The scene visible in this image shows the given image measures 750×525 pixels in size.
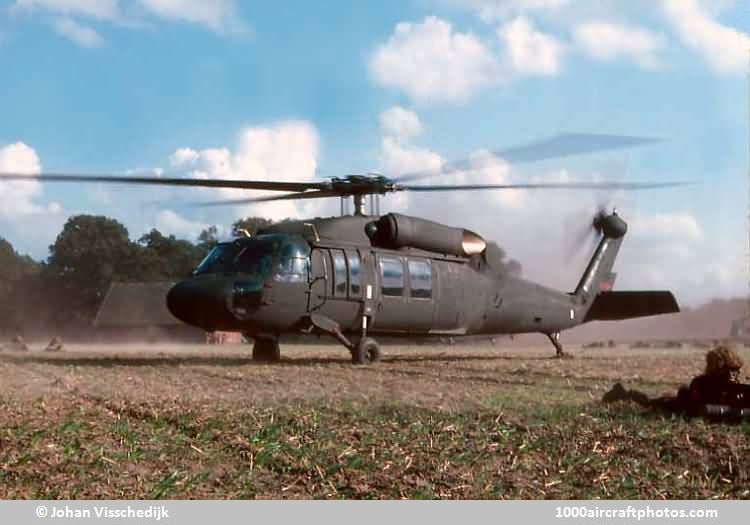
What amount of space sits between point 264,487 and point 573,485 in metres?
1.88

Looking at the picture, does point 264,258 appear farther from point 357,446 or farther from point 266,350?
point 357,446

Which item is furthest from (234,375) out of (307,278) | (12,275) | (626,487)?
(12,275)

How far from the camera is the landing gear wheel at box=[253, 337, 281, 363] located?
17.2 m

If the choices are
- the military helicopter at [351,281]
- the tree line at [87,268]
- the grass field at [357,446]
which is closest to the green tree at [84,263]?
the tree line at [87,268]

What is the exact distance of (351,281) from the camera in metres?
16.6

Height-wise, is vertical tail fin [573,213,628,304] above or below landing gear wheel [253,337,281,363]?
above

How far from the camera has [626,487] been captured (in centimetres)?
511

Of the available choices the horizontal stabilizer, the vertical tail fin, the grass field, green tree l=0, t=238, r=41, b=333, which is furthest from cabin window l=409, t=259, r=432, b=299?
green tree l=0, t=238, r=41, b=333

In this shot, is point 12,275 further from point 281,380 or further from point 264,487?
point 264,487

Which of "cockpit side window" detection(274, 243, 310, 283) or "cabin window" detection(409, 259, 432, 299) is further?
"cabin window" detection(409, 259, 432, 299)

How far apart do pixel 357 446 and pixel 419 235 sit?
1149 cm

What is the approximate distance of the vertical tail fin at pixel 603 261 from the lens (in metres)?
22.1

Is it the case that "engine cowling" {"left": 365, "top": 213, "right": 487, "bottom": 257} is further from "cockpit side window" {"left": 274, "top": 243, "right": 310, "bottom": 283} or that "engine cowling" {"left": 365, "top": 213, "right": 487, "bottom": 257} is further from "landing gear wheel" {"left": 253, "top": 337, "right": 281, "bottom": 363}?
"landing gear wheel" {"left": 253, "top": 337, "right": 281, "bottom": 363}

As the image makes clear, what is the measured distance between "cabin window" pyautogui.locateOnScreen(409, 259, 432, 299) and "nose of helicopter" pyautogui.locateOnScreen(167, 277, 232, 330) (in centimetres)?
411
